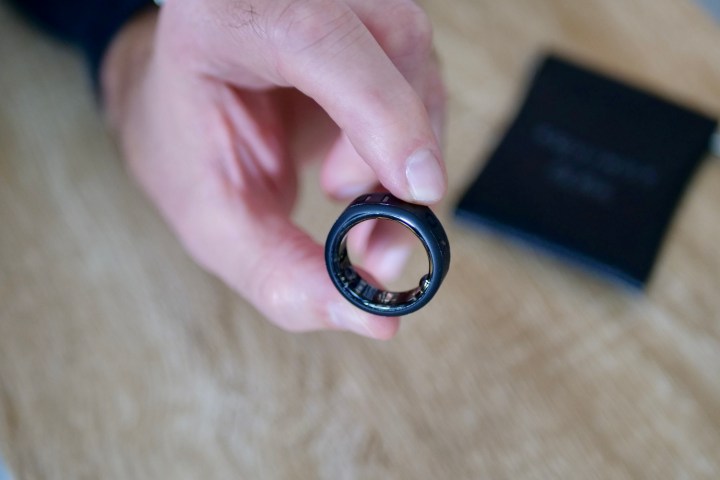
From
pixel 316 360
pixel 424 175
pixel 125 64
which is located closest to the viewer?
pixel 424 175

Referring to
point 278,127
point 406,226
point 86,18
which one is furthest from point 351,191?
point 86,18

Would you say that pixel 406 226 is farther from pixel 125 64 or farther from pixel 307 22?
pixel 125 64

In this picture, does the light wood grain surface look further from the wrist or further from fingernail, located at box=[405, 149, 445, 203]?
Result: fingernail, located at box=[405, 149, 445, 203]

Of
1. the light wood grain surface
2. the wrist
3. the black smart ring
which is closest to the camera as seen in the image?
the black smart ring

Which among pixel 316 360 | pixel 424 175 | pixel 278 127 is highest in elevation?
pixel 424 175

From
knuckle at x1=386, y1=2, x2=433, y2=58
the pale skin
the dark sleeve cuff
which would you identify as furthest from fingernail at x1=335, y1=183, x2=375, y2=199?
the dark sleeve cuff

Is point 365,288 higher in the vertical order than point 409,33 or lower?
lower

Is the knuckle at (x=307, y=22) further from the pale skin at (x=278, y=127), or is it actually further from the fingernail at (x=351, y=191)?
the fingernail at (x=351, y=191)
